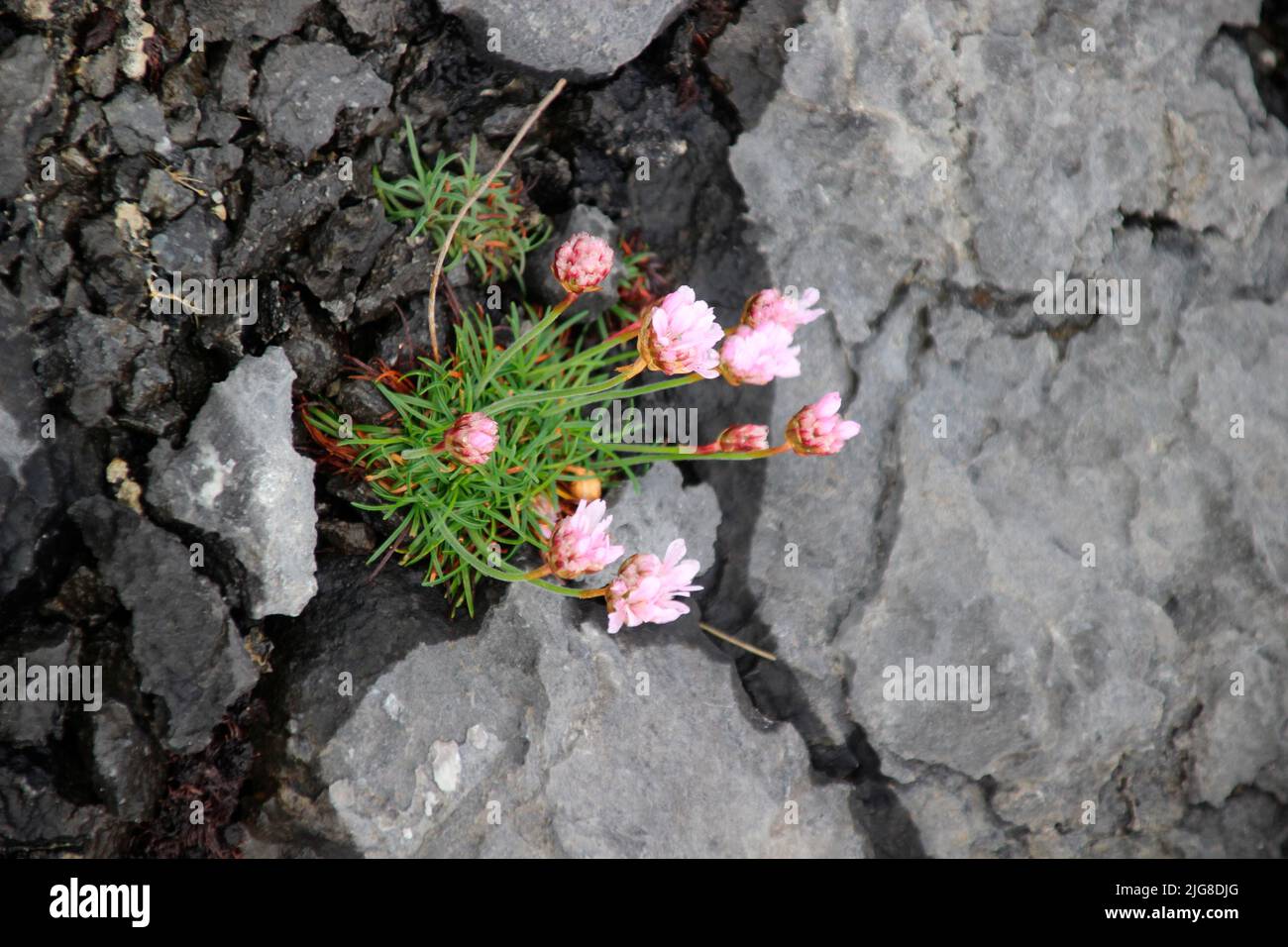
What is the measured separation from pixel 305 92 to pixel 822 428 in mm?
1887

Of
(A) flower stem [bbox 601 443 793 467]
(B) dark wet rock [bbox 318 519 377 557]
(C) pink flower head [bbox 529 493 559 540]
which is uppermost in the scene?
(A) flower stem [bbox 601 443 793 467]

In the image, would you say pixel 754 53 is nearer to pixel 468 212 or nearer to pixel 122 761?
pixel 468 212

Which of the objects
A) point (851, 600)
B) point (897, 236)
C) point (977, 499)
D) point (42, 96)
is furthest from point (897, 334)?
point (42, 96)

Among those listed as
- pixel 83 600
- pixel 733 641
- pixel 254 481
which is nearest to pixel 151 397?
pixel 254 481

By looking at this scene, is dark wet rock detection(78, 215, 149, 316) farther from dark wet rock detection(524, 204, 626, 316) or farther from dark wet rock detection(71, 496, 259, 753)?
dark wet rock detection(524, 204, 626, 316)

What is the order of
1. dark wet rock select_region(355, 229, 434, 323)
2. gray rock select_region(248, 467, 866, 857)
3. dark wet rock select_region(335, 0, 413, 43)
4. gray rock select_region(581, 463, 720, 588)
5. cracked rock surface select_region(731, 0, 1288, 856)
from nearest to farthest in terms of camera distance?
gray rock select_region(248, 467, 866, 857)
dark wet rock select_region(335, 0, 413, 43)
dark wet rock select_region(355, 229, 434, 323)
gray rock select_region(581, 463, 720, 588)
cracked rock surface select_region(731, 0, 1288, 856)

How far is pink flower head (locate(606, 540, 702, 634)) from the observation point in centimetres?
287

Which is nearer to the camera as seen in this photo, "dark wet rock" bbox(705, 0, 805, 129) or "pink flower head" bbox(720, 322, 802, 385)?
"pink flower head" bbox(720, 322, 802, 385)

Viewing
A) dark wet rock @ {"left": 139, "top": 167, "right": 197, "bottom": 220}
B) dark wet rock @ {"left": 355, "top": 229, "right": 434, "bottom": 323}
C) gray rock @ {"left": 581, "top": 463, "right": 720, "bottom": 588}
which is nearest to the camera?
dark wet rock @ {"left": 139, "top": 167, "right": 197, "bottom": 220}

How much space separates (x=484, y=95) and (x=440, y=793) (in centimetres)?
232

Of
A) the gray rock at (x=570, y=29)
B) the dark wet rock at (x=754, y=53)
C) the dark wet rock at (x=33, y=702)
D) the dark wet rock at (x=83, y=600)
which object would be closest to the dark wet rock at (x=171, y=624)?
the dark wet rock at (x=83, y=600)

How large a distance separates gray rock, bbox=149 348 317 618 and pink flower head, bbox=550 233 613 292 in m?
0.87

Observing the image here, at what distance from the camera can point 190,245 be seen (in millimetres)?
2953

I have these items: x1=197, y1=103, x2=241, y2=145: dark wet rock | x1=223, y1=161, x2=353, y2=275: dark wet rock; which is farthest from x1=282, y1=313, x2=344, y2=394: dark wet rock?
x1=197, y1=103, x2=241, y2=145: dark wet rock
